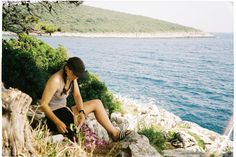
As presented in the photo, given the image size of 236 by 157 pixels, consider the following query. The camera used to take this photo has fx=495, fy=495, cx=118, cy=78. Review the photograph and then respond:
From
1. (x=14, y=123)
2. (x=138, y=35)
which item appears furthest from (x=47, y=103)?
(x=138, y=35)

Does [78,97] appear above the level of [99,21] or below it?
below

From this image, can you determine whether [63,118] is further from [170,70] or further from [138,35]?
[170,70]

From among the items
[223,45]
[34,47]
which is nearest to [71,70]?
[34,47]

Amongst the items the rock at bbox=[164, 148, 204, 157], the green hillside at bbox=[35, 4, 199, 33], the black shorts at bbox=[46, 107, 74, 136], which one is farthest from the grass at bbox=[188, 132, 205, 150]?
the black shorts at bbox=[46, 107, 74, 136]

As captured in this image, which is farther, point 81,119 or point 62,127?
point 81,119

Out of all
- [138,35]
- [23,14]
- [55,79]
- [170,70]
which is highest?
[23,14]

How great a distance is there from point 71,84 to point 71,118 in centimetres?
35

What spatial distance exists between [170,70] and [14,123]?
3279 mm

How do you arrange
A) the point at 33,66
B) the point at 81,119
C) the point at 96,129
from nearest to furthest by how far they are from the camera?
the point at 81,119 → the point at 96,129 → the point at 33,66

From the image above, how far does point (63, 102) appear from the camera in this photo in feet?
16.6

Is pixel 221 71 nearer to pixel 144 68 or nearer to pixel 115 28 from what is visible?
pixel 144 68

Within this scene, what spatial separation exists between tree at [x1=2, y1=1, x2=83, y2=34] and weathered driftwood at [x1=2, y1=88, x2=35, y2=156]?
6.94ft

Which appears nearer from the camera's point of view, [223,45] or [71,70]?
[71,70]

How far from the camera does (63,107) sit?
505cm
